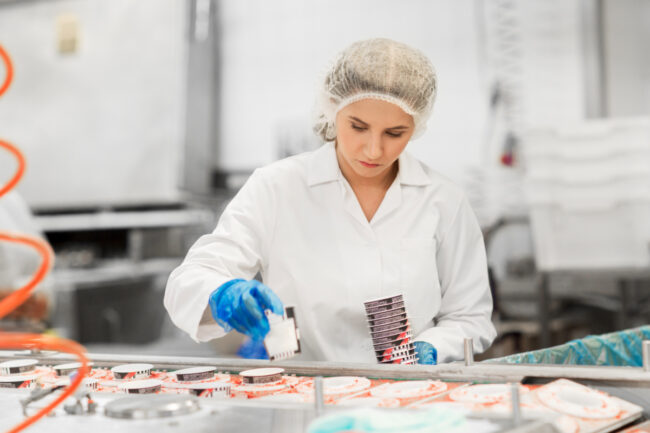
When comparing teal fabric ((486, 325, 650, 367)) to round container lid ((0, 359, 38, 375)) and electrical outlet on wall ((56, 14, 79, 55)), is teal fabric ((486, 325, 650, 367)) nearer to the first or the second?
round container lid ((0, 359, 38, 375))

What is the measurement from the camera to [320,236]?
4.91 ft

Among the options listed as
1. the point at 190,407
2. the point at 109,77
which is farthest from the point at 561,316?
the point at 109,77

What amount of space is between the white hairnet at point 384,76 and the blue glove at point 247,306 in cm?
46

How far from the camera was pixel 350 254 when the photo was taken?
146cm

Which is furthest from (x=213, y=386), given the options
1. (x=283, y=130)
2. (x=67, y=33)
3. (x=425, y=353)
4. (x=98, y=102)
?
(x=67, y=33)

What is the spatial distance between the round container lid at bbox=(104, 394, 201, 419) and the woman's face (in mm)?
686

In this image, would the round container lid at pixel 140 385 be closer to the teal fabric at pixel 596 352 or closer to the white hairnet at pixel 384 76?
the teal fabric at pixel 596 352

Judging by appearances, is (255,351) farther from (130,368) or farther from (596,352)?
(596,352)

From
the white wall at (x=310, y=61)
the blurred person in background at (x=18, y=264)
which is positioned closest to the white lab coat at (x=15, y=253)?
the blurred person in background at (x=18, y=264)

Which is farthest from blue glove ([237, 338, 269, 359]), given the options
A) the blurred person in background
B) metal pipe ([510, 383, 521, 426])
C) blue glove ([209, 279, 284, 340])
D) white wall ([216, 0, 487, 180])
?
white wall ([216, 0, 487, 180])

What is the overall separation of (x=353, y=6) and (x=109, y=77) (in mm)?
1670

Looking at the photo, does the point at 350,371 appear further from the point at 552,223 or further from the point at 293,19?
the point at 293,19

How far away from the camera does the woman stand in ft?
4.48

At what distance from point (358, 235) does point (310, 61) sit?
2.56 metres
